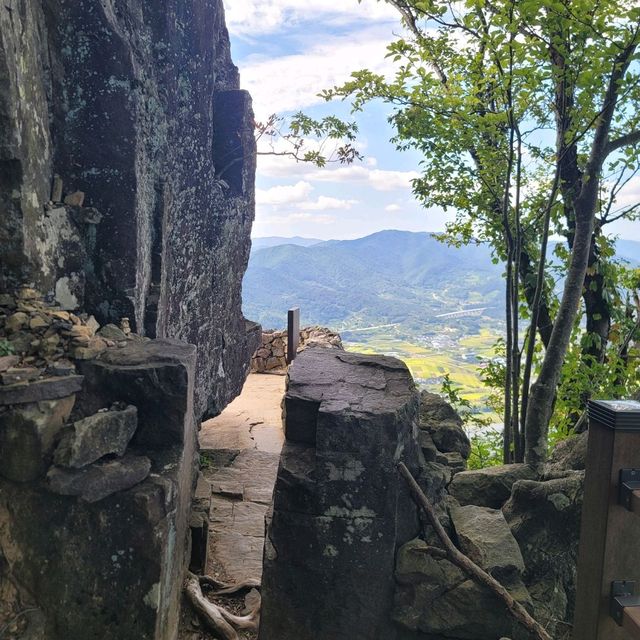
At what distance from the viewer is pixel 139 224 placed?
3.89 metres

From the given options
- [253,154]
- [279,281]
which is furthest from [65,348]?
[279,281]

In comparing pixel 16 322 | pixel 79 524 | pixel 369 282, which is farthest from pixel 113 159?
pixel 369 282

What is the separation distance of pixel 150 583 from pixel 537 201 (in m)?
6.15

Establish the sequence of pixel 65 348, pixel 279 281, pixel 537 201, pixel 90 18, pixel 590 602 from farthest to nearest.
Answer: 1. pixel 279 281
2. pixel 537 201
3. pixel 90 18
4. pixel 65 348
5. pixel 590 602

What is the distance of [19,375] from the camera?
8.60 ft

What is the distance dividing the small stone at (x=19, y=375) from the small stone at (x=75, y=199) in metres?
1.34

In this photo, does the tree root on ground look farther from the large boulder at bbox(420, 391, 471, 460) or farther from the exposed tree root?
the large boulder at bbox(420, 391, 471, 460)

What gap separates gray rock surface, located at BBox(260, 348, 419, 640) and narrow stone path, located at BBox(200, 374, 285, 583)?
145 cm

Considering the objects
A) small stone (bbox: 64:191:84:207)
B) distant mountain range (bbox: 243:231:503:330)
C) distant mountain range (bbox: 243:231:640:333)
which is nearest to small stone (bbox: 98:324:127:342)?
small stone (bbox: 64:191:84:207)

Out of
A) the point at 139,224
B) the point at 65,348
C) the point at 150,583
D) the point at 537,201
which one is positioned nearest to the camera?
the point at 150,583

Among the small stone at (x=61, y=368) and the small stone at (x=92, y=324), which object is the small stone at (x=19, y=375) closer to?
the small stone at (x=61, y=368)

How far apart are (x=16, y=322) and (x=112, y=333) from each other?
27.2 inches

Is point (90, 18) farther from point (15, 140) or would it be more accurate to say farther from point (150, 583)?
point (150, 583)

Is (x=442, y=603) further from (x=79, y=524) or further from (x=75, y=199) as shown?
(x=75, y=199)
